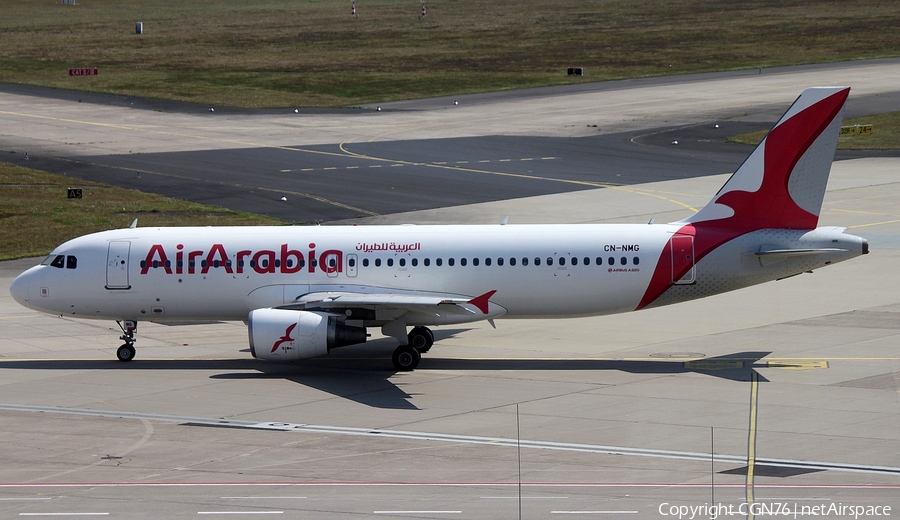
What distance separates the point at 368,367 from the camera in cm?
3900

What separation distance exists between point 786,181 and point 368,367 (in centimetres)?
1442

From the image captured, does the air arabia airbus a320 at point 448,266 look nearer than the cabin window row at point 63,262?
Yes

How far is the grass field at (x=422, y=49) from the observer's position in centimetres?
11775

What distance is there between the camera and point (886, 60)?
12300cm

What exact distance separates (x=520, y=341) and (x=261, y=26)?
150m

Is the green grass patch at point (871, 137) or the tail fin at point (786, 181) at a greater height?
the green grass patch at point (871, 137)

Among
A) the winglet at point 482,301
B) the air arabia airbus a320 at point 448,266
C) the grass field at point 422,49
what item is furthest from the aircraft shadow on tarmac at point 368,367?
the grass field at point 422,49

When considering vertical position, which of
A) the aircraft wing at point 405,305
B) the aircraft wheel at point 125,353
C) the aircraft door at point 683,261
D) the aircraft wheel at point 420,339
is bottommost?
the aircraft wheel at point 125,353

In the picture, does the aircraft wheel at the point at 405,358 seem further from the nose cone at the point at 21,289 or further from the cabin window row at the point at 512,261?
the nose cone at the point at 21,289

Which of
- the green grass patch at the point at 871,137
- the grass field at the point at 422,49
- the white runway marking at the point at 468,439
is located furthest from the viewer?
the grass field at the point at 422,49

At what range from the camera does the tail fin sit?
124 feet

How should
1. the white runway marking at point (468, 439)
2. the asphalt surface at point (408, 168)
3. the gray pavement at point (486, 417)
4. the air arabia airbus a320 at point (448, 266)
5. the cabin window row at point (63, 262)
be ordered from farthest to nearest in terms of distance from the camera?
1. the asphalt surface at point (408, 168)
2. the cabin window row at point (63, 262)
3. the air arabia airbus a320 at point (448, 266)
4. the white runway marking at point (468, 439)
5. the gray pavement at point (486, 417)

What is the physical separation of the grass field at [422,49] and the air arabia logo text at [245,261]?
68946 mm

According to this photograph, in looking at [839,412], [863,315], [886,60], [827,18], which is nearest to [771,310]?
[863,315]
